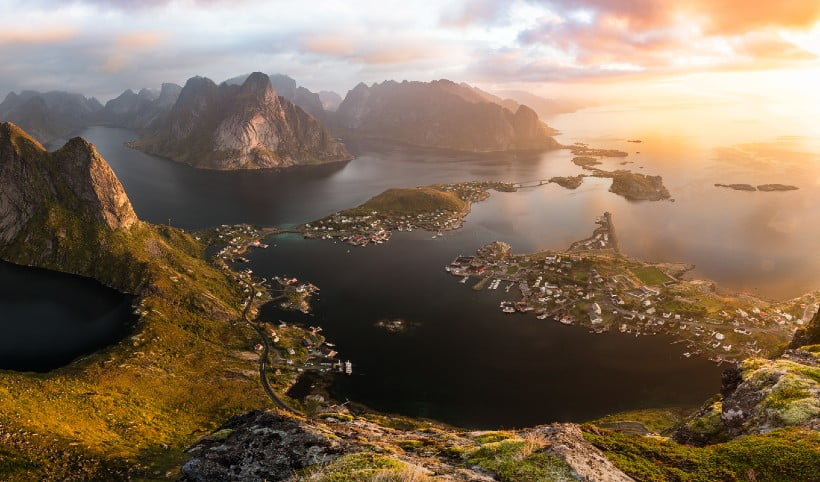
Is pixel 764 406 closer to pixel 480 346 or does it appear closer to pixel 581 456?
pixel 581 456

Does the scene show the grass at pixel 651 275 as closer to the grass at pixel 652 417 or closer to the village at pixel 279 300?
the grass at pixel 652 417

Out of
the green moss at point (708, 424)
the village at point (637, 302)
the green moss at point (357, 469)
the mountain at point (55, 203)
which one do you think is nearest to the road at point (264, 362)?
the mountain at point (55, 203)

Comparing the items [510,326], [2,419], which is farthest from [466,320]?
[2,419]

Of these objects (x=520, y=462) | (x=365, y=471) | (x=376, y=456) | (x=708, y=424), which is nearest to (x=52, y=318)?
(x=376, y=456)

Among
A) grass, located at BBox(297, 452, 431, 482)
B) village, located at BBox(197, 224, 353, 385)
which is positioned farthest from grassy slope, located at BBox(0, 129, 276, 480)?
grass, located at BBox(297, 452, 431, 482)

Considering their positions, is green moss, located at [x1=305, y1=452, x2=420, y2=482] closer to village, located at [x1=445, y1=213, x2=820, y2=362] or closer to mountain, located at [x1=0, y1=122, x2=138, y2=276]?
village, located at [x1=445, y1=213, x2=820, y2=362]

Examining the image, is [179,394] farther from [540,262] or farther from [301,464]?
[540,262]
